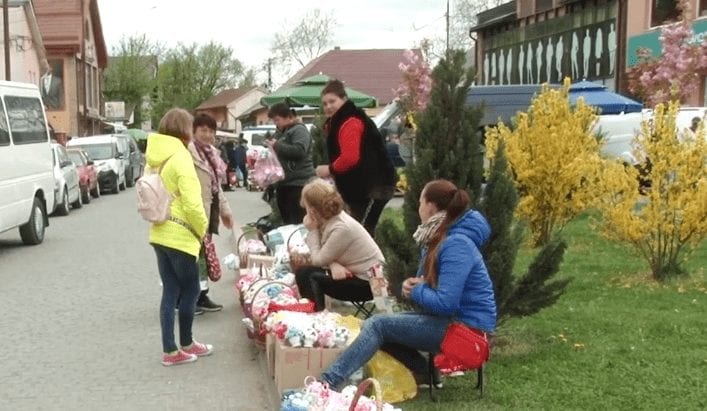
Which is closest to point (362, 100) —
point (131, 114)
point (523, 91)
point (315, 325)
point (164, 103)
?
point (523, 91)

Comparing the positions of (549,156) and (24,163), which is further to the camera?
(24,163)

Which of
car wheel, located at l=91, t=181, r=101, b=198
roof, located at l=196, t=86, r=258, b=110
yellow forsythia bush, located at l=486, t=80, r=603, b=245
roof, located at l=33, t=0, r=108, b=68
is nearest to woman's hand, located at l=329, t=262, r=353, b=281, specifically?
yellow forsythia bush, located at l=486, t=80, r=603, b=245

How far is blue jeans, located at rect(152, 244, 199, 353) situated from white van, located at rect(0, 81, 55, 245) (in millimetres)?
7752

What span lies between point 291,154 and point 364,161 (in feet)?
5.77

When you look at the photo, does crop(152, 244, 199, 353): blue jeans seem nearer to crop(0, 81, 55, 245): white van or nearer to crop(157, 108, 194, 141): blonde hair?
crop(157, 108, 194, 141): blonde hair

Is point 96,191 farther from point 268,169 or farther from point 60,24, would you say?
point 60,24

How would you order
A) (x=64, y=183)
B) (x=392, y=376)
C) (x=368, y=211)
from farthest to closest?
(x=64, y=183) → (x=368, y=211) → (x=392, y=376)

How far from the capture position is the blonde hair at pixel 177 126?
24.8 ft

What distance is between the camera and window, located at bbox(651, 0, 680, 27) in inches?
1310

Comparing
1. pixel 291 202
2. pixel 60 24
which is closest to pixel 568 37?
pixel 60 24

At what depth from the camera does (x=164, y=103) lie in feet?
331

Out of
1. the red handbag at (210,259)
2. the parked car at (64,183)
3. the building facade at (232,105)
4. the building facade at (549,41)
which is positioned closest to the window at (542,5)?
the building facade at (549,41)

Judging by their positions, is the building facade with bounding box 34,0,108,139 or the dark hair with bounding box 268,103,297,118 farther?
the building facade with bounding box 34,0,108,139

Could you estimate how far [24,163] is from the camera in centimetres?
1588
